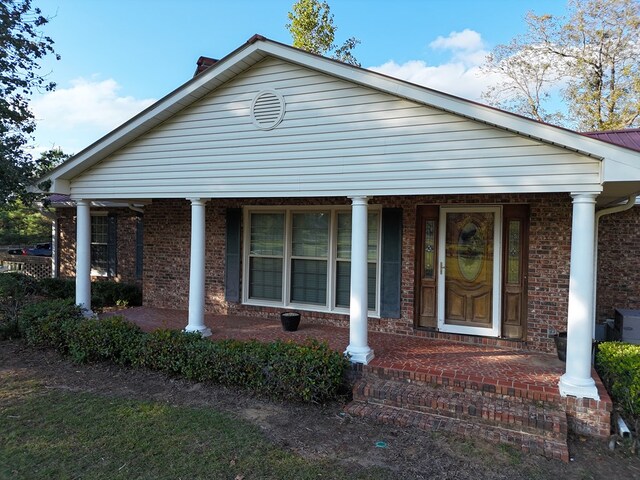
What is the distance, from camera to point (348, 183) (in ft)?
18.4

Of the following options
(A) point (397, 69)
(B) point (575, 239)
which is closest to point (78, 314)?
(B) point (575, 239)

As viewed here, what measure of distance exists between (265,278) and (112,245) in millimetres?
5572

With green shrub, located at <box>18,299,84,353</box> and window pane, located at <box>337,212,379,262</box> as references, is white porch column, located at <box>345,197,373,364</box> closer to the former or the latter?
window pane, located at <box>337,212,379,262</box>

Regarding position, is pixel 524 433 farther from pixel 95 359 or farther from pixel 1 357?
pixel 1 357

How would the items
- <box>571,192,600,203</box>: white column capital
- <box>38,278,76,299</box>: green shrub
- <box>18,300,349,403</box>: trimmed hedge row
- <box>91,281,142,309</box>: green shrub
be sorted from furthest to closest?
<box>38,278,76,299</box>: green shrub
<box>91,281,142,309</box>: green shrub
<box>18,300,349,403</box>: trimmed hedge row
<box>571,192,600,203</box>: white column capital

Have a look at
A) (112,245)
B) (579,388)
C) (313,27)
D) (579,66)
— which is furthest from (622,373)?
(313,27)

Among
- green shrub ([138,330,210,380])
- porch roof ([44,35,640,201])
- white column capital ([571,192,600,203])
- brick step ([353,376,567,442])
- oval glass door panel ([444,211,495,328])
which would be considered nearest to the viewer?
brick step ([353,376,567,442])

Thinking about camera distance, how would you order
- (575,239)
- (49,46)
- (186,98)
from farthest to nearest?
(49,46) < (186,98) < (575,239)

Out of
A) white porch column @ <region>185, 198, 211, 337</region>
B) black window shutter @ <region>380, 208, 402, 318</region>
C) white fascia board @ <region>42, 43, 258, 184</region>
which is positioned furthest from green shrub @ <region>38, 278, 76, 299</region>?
black window shutter @ <region>380, 208, 402, 318</region>

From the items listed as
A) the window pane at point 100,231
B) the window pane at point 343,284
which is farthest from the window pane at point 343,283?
the window pane at point 100,231

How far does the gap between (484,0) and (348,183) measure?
11.8 m

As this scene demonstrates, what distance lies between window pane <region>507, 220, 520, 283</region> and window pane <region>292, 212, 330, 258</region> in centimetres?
303

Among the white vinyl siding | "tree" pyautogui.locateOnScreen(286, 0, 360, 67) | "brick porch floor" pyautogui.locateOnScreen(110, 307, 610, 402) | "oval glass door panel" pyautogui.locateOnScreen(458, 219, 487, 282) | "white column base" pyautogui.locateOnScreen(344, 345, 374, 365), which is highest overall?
"tree" pyautogui.locateOnScreen(286, 0, 360, 67)

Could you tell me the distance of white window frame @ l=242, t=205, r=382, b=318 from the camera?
7.26m
